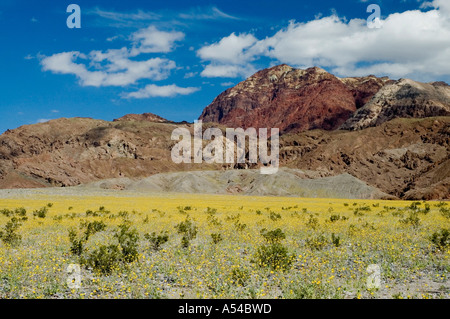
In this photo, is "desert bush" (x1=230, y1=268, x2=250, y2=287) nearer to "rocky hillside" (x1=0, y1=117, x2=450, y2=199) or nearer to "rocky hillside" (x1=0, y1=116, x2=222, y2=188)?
"rocky hillside" (x1=0, y1=117, x2=450, y2=199)

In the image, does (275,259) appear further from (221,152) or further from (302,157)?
(221,152)

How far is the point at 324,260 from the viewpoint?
488 inches

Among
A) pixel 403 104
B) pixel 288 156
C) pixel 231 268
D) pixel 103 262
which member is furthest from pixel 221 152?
pixel 231 268

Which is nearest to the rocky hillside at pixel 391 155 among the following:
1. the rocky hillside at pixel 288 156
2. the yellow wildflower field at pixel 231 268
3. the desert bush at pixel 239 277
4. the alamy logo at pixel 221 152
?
the rocky hillside at pixel 288 156

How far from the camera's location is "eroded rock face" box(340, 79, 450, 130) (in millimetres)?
170250

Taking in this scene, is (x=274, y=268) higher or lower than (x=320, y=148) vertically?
lower

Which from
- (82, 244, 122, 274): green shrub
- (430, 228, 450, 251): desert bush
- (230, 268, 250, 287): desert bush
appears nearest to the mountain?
(430, 228, 450, 251): desert bush

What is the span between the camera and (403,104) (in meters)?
180

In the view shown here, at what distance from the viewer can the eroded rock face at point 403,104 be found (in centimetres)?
17025

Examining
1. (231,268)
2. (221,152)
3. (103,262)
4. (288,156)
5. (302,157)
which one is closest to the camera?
(231,268)

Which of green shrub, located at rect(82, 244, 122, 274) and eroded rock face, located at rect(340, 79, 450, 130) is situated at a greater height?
eroded rock face, located at rect(340, 79, 450, 130)
